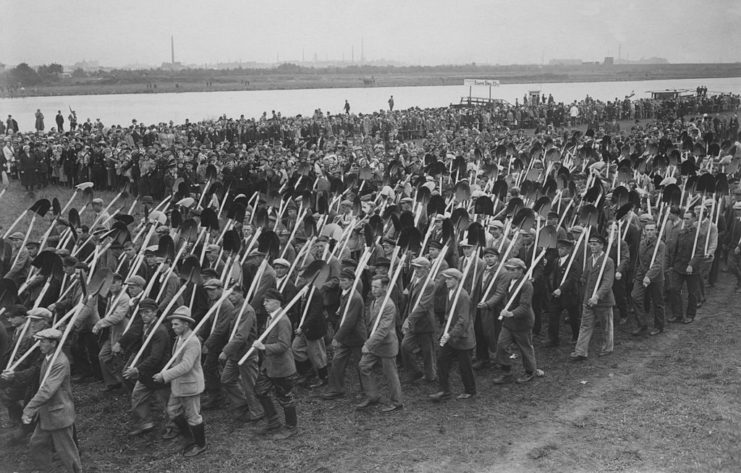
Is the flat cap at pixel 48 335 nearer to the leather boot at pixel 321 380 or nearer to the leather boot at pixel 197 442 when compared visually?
the leather boot at pixel 197 442

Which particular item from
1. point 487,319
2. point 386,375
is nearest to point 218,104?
point 487,319

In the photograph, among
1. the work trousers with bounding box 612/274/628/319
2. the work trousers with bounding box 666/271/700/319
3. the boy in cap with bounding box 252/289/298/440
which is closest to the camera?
the boy in cap with bounding box 252/289/298/440

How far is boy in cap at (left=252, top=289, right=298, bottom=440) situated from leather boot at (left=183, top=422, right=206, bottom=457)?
2.36ft

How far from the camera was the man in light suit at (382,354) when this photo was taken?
27.5 ft

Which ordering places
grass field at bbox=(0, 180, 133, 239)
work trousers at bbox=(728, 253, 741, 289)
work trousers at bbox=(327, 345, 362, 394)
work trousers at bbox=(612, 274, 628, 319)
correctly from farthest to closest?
grass field at bbox=(0, 180, 133, 239) < work trousers at bbox=(728, 253, 741, 289) < work trousers at bbox=(612, 274, 628, 319) < work trousers at bbox=(327, 345, 362, 394)

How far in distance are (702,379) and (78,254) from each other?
9.61 meters

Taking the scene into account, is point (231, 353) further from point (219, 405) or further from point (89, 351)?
point (89, 351)

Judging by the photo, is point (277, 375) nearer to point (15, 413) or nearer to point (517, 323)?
point (15, 413)

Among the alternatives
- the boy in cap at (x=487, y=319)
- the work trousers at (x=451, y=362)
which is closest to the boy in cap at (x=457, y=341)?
the work trousers at (x=451, y=362)

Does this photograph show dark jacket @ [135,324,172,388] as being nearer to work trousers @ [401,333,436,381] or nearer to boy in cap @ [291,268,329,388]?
boy in cap @ [291,268,329,388]

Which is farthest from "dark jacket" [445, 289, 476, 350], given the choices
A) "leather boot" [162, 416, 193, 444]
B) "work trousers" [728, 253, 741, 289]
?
"work trousers" [728, 253, 741, 289]

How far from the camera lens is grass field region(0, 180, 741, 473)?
23.7ft

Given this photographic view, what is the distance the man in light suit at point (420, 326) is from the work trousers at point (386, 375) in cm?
71

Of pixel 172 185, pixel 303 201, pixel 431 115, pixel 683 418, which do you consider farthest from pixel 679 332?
pixel 431 115
